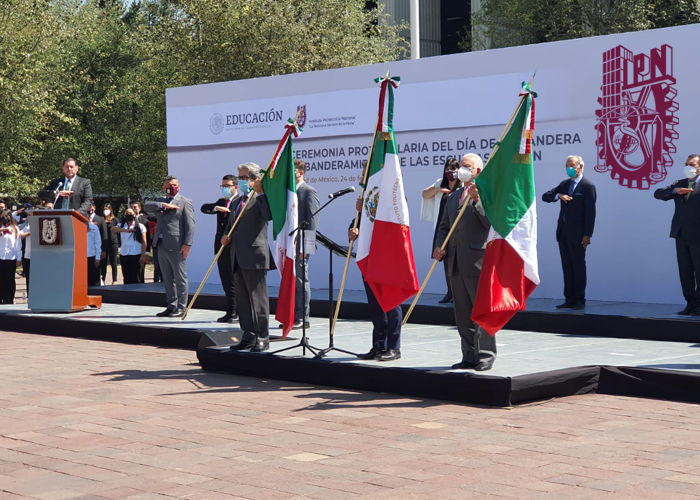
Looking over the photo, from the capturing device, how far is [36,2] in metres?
28.0

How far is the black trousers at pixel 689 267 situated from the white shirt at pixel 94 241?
10.1 metres

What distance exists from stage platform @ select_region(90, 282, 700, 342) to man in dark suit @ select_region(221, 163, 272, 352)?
132 inches

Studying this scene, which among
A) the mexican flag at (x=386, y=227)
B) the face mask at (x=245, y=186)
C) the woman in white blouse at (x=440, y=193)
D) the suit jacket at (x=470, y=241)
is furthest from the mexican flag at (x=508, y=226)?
the face mask at (x=245, y=186)

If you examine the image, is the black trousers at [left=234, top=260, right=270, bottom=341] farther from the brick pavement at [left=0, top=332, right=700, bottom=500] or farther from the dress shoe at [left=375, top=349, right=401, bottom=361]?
the dress shoe at [left=375, top=349, right=401, bottom=361]

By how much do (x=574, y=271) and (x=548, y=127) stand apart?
2194 mm

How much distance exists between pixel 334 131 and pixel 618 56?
4720 mm

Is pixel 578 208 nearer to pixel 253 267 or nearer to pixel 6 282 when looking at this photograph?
pixel 253 267

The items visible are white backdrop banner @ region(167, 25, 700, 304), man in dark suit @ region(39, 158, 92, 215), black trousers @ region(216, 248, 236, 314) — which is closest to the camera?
white backdrop banner @ region(167, 25, 700, 304)

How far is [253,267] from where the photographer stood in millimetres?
8906

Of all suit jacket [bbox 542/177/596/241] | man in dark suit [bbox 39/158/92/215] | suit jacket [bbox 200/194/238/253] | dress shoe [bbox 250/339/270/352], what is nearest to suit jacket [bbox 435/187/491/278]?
dress shoe [bbox 250/339/270/352]

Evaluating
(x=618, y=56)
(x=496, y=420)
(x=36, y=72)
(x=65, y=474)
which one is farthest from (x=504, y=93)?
(x=36, y=72)

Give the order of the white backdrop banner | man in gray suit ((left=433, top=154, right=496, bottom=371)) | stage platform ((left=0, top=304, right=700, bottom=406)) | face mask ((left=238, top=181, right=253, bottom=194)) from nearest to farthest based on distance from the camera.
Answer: stage platform ((left=0, top=304, right=700, bottom=406)), man in gray suit ((left=433, top=154, right=496, bottom=371)), face mask ((left=238, top=181, right=253, bottom=194)), the white backdrop banner

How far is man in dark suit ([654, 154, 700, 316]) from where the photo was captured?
10219 millimetres

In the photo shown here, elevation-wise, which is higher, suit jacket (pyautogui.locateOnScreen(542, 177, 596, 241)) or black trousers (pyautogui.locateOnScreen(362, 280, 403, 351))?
suit jacket (pyautogui.locateOnScreen(542, 177, 596, 241))
